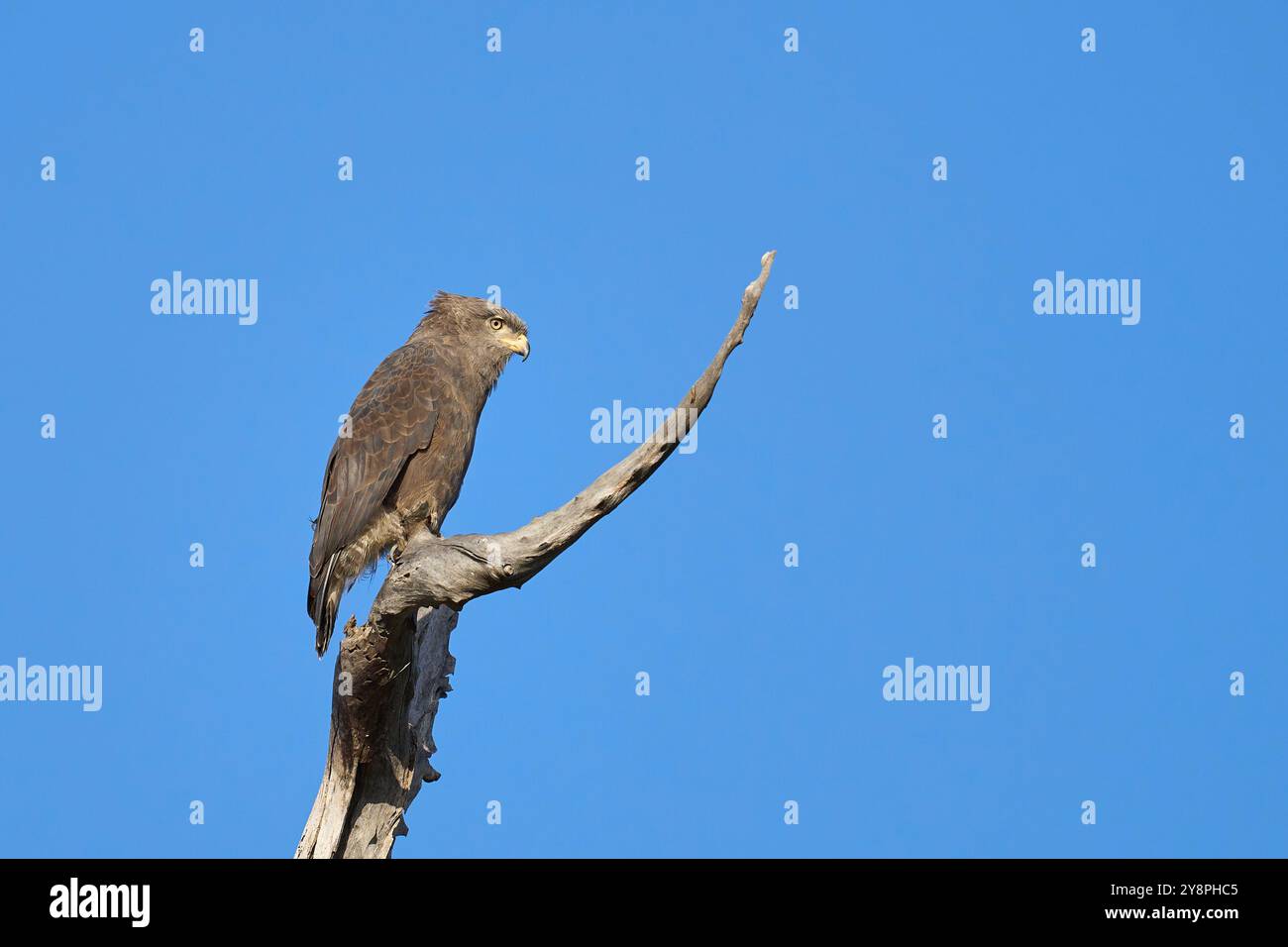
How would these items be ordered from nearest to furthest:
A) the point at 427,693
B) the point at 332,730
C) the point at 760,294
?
the point at 760,294 < the point at 332,730 < the point at 427,693

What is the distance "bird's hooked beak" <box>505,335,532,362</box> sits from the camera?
12070mm

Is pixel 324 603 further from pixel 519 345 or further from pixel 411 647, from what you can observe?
pixel 519 345

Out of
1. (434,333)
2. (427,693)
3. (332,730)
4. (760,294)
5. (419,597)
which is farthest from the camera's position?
(434,333)

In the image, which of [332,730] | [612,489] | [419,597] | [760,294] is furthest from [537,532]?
[332,730]

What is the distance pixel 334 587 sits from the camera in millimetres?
11266

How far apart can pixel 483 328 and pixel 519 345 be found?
1.26 ft

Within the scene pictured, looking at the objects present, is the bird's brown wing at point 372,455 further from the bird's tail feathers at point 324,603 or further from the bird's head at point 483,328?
the bird's head at point 483,328

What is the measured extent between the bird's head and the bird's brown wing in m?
0.76

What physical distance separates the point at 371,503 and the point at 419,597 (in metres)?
2.39

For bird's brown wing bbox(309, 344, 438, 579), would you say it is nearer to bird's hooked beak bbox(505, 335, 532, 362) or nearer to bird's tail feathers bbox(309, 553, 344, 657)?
bird's tail feathers bbox(309, 553, 344, 657)

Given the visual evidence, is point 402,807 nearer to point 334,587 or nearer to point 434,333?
point 334,587

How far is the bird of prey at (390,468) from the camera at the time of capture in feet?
36.5

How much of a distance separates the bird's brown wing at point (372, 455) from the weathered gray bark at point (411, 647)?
57 cm

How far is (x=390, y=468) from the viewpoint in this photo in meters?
11.1
